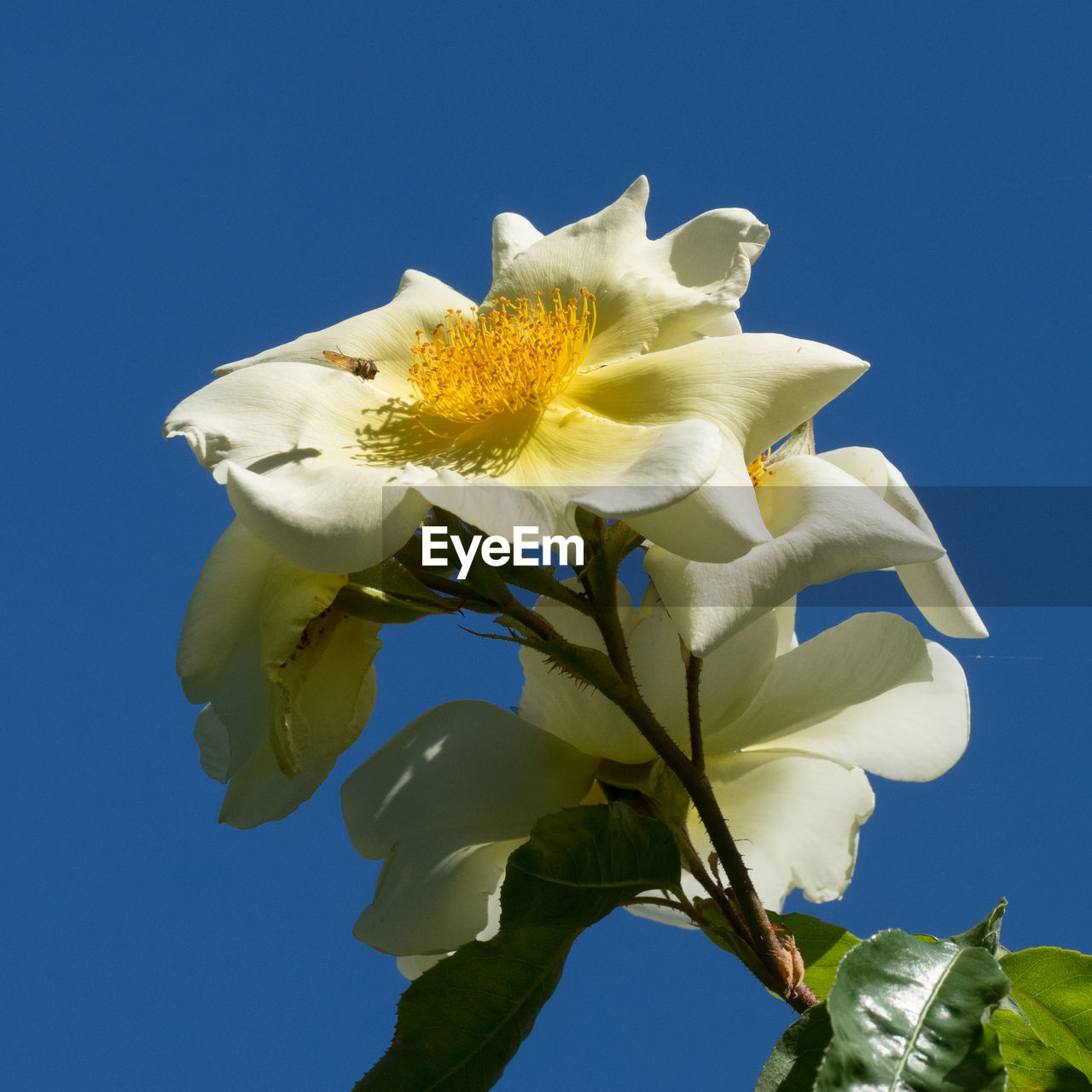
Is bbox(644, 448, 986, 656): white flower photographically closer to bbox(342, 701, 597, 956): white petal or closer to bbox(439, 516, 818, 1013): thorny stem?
bbox(439, 516, 818, 1013): thorny stem

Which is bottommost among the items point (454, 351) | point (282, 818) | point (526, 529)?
point (282, 818)

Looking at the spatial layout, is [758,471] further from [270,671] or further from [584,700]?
[270,671]

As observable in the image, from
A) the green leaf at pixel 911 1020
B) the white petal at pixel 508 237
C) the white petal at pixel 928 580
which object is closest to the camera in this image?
the green leaf at pixel 911 1020

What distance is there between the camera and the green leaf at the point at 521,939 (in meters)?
0.52

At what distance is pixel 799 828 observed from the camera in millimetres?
629

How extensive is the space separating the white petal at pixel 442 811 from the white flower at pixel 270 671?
42 mm

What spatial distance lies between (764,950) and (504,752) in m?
0.15

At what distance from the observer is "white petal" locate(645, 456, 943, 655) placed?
1.53ft

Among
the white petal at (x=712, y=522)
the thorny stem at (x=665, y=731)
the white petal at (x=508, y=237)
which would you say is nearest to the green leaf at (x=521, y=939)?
the thorny stem at (x=665, y=731)

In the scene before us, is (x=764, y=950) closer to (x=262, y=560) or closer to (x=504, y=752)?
(x=504, y=752)

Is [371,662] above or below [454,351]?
below

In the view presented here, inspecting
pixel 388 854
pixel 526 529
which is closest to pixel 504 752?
pixel 388 854

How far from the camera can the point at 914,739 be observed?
0.60 m

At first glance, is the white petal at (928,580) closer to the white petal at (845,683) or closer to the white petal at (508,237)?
the white petal at (845,683)
